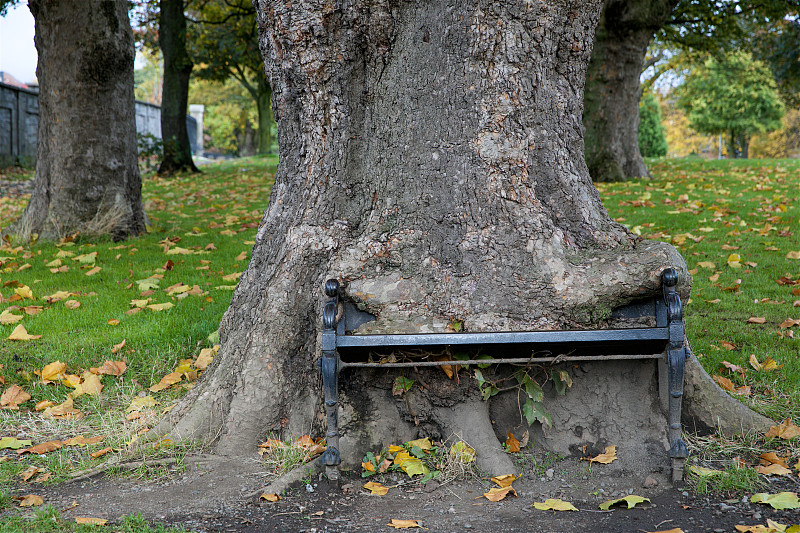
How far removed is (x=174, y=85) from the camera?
1709 cm

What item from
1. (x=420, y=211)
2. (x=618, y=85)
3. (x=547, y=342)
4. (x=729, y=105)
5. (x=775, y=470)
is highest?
(x=729, y=105)

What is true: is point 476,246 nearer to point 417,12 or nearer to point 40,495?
point 417,12

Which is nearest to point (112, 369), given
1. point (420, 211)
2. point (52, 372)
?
point (52, 372)

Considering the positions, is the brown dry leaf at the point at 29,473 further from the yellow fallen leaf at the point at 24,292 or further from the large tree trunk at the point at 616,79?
the large tree trunk at the point at 616,79

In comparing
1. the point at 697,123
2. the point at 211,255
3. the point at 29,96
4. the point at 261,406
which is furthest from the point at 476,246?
the point at 697,123

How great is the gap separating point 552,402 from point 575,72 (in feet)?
5.25

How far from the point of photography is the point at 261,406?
316cm

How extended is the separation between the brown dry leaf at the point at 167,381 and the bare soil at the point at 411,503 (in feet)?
3.22

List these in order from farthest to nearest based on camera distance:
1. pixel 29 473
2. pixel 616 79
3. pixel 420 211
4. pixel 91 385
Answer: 1. pixel 616 79
2. pixel 91 385
3. pixel 420 211
4. pixel 29 473

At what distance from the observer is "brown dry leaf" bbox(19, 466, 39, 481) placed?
115 inches

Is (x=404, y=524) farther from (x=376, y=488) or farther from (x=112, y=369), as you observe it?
(x=112, y=369)

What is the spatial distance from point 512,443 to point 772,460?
44.6 inches

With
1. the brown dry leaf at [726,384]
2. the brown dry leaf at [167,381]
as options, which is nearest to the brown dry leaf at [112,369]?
the brown dry leaf at [167,381]

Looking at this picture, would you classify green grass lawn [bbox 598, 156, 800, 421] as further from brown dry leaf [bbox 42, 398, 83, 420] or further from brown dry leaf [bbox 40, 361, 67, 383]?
brown dry leaf [bbox 40, 361, 67, 383]
